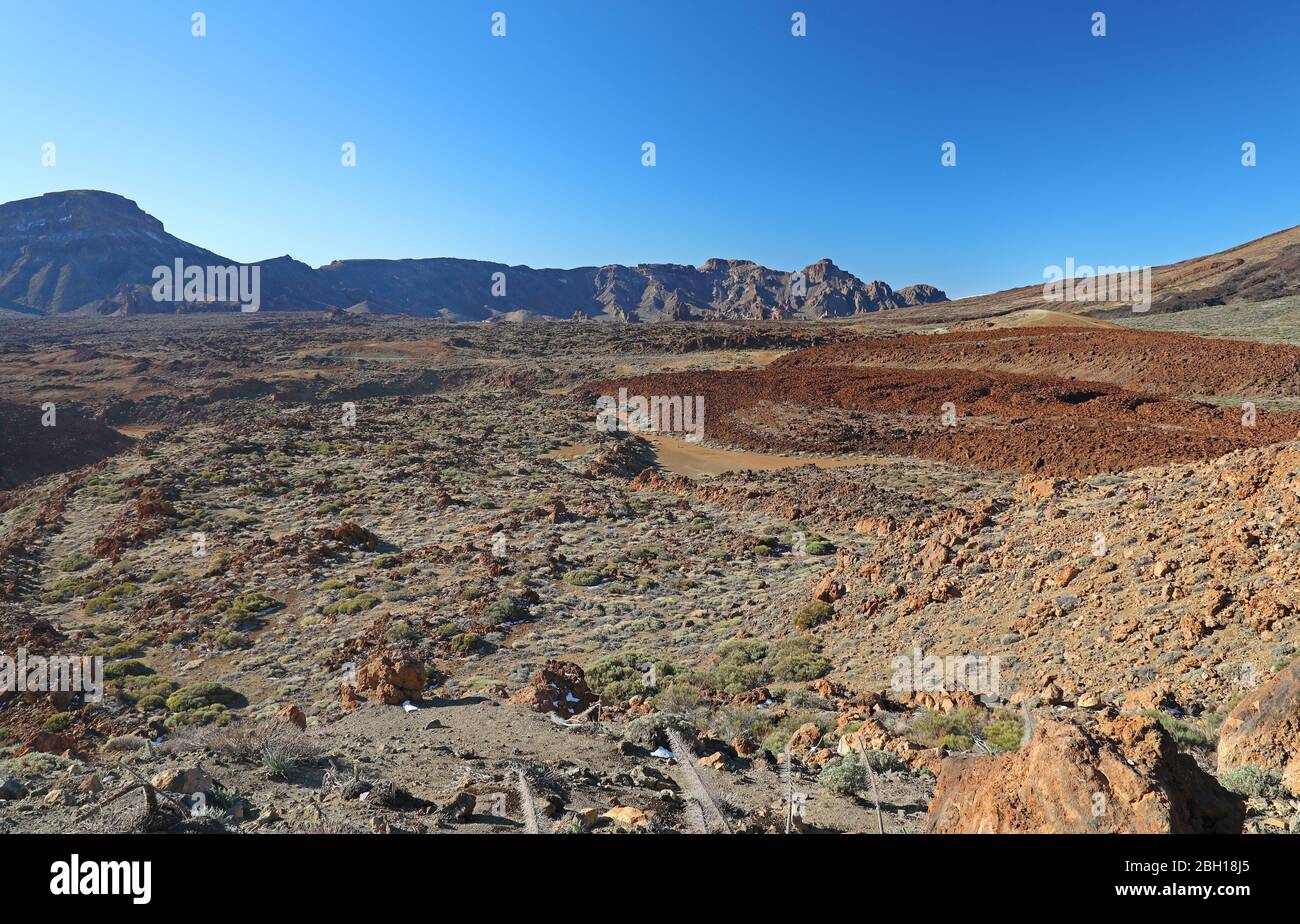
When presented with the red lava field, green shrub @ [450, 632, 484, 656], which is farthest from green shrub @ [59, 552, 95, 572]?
the red lava field

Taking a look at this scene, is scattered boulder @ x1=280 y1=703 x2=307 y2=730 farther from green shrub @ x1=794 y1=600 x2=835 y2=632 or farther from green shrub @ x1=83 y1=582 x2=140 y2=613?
green shrub @ x1=83 y1=582 x2=140 y2=613

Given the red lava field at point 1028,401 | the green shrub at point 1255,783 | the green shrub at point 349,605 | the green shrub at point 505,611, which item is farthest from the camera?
the red lava field at point 1028,401

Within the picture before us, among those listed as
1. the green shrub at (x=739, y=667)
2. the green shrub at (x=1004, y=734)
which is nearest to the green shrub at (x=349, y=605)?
the green shrub at (x=739, y=667)

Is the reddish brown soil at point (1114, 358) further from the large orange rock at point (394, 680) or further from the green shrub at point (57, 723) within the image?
the green shrub at point (57, 723)

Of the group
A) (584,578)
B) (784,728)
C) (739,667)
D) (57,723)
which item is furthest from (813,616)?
(57,723)

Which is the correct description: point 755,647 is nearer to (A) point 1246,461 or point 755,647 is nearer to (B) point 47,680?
(A) point 1246,461
